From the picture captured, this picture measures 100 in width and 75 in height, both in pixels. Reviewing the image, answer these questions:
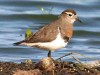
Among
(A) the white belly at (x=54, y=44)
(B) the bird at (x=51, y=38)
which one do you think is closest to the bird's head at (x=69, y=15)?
(B) the bird at (x=51, y=38)

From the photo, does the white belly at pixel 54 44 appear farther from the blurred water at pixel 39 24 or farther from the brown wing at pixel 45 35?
the blurred water at pixel 39 24

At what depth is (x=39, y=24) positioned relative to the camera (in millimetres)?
15352

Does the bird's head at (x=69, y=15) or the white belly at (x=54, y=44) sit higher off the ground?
the bird's head at (x=69, y=15)

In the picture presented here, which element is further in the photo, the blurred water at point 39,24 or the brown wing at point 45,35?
the blurred water at point 39,24

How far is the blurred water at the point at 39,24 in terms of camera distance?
40.4 ft

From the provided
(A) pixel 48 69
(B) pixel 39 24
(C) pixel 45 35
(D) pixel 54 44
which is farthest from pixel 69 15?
(B) pixel 39 24

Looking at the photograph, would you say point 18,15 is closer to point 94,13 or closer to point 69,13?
point 94,13

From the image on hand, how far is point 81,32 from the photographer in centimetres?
1480

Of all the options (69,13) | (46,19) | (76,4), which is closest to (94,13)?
(76,4)

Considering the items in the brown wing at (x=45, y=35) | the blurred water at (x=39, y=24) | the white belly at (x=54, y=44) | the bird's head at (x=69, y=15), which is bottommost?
the blurred water at (x=39, y=24)

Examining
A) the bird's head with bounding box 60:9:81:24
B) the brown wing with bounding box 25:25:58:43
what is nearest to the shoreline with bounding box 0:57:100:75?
the brown wing with bounding box 25:25:58:43

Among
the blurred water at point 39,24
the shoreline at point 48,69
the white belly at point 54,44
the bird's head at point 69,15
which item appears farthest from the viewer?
the blurred water at point 39,24

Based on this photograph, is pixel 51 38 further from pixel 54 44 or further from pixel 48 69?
pixel 48 69

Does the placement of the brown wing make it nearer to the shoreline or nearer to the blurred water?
the shoreline
